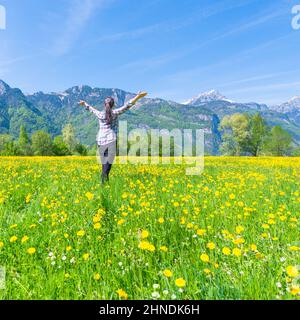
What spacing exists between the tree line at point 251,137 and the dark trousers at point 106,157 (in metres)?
63.9

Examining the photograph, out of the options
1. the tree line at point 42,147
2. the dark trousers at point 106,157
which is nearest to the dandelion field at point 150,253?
the dark trousers at point 106,157

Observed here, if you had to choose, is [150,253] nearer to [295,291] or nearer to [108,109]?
[295,291]

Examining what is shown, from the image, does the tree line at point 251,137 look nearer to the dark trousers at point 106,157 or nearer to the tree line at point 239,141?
the tree line at point 239,141

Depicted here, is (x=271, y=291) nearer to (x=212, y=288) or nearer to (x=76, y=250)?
(x=212, y=288)

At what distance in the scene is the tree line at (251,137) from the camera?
67.9 metres

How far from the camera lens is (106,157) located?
26.0 feet

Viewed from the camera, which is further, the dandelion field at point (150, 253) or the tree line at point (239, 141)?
the tree line at point (239, 141)

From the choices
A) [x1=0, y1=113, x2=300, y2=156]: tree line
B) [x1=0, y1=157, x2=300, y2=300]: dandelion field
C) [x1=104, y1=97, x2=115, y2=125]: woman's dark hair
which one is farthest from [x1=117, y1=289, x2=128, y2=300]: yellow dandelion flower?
[x1=0, y1=113, x2=300, y2=156]: tree line

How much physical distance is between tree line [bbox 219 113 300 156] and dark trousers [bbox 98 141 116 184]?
63871mm

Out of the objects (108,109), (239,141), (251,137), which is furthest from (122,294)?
(251,137)

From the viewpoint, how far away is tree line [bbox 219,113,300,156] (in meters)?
67.9
